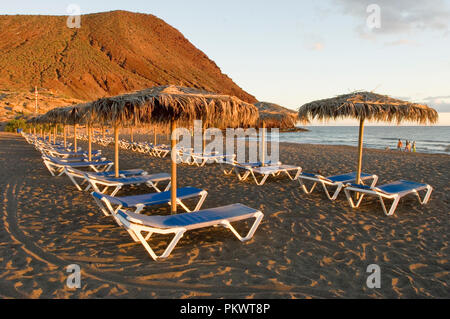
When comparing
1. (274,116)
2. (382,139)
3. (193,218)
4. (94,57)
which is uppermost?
(94,57)

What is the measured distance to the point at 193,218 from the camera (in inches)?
134

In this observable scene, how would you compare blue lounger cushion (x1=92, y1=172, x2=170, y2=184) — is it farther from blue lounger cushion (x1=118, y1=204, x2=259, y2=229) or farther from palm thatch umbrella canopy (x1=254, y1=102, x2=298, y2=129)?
palm thatch umbrella canopy (x1=254, y1=102, x2=298, y2=129)

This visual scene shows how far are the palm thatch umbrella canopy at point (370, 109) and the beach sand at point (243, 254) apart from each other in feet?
5.15

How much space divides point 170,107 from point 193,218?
55.8 inches

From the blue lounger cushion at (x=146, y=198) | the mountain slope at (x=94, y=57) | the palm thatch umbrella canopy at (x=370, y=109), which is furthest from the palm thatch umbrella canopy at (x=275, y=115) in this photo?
the mountain slope at (x=94, y=57)

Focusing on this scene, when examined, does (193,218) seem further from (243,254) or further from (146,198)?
(146,198)

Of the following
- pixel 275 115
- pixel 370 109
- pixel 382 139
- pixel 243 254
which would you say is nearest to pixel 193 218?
pixel 243 254

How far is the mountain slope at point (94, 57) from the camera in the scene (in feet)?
198

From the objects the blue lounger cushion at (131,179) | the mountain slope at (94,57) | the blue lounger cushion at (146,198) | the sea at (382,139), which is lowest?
the blue lounger cushion at (146,198)

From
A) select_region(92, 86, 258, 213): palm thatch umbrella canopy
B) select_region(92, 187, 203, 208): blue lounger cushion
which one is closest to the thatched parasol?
select_region(92, 187, 203, 208): blue lounger cushion

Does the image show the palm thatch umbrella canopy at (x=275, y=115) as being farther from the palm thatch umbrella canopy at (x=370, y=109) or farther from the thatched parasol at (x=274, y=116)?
the palm thatch umbrella canopy at (x=370, y=109)

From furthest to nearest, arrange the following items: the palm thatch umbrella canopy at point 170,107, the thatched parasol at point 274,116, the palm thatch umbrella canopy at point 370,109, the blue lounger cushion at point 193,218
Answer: the thatched parasol at point 274,116
the palm thatch umbrella canopy at point 370,109
the palm thatch umbrella canopy at point 170,107
the blue lounger cushion at point 193,218

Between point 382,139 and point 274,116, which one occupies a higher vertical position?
point 274,116
